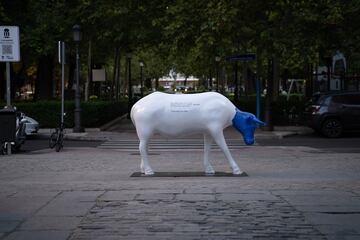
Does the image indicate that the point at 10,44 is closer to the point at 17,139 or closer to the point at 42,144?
the point at 17,139

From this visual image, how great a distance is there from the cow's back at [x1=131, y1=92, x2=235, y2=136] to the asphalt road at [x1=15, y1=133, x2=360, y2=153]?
8430mm

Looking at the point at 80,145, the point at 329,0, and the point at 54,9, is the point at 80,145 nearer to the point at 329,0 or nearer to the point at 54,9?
the point at 54,9

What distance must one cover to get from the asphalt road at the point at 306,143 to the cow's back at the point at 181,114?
8.43m

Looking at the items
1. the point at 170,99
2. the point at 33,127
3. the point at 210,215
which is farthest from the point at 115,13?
the point at 210,215

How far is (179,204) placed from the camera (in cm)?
873

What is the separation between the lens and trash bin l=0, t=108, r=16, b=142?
1880 centimetres

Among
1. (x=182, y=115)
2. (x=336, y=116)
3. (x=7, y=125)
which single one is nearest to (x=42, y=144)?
(x=7, y=125)

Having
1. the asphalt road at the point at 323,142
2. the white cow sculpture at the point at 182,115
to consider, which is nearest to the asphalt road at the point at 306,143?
the asphalt road at the point at 323,142

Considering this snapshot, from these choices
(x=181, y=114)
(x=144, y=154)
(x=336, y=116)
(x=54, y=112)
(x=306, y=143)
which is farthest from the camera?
(x=54, y=112)

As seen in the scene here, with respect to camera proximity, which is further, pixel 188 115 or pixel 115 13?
pixel 115 13

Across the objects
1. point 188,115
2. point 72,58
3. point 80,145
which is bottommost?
point 80,145

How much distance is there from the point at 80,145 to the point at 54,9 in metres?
9.86

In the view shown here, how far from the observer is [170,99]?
1290cm

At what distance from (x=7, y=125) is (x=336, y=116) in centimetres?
1352
